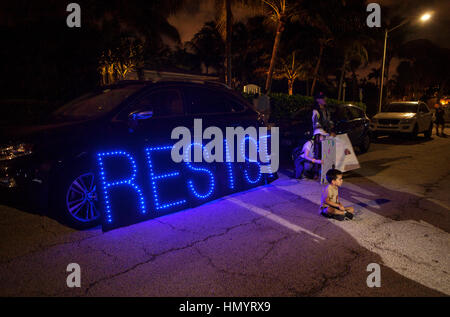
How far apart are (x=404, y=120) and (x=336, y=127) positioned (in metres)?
8.04

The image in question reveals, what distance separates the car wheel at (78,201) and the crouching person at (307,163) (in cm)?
454

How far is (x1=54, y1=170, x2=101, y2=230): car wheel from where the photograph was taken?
13.2 ft

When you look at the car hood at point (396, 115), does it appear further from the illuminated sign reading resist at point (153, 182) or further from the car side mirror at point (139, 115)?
the car side mirror at point (139, 115)

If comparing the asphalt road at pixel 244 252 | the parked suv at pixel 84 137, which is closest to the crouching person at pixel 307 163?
the asphalt road at pixel 244 252

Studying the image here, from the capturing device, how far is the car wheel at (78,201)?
4031mm

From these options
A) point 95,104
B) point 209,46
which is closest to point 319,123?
point 95,104

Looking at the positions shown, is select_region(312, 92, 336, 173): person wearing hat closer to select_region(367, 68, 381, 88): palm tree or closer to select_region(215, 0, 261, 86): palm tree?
select_region(215, 0, 261, 86): palm tree

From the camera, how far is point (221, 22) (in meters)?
14.4

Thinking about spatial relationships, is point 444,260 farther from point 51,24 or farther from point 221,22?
point 51,24

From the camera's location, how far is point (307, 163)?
7176 millimetres

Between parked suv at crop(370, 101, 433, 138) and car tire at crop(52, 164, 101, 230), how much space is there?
47.0 ft

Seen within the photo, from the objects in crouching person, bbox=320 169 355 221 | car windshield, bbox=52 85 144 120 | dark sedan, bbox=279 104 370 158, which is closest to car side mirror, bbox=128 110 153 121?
car windshield, bbox=52 85 144 120

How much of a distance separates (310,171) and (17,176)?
225 inches
